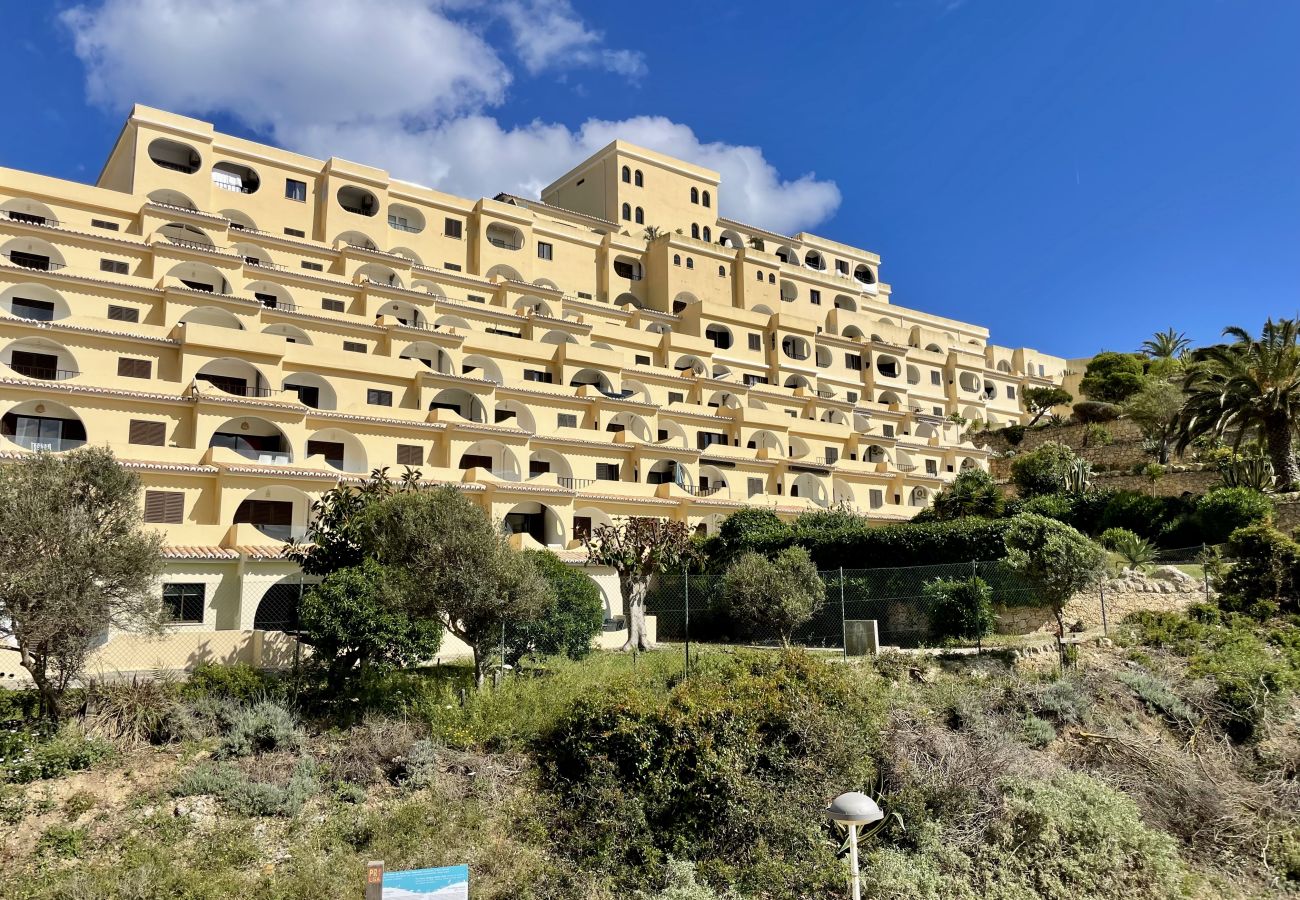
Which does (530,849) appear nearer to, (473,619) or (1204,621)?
(473,619)

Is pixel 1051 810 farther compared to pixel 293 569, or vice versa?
pixel 293 569

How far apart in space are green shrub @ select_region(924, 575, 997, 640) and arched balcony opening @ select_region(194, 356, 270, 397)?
2790 centimetres

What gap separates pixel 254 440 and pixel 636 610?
1870cm

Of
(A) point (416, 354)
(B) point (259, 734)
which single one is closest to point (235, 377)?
(A) point (416, 354)

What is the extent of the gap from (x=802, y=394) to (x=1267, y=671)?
4199cm

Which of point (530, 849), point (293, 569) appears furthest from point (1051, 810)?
point (293, 569)

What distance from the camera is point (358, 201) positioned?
5203cm

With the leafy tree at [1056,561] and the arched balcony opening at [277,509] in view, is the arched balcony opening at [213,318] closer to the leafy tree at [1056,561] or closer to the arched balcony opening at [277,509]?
the arched balcony opening at [277,509]

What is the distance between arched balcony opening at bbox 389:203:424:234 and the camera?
52781 mm

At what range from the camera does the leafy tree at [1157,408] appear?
54.8 meters

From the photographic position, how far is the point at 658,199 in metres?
66.3

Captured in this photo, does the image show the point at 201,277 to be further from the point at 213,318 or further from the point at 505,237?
the point at 505,237

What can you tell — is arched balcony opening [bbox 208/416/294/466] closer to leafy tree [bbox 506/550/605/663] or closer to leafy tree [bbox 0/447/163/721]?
leafy tree [bbox 506/550/605/663]

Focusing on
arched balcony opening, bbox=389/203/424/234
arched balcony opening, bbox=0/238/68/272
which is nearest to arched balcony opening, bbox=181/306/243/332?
arched balcony opening, bbox=0/238/68/272
